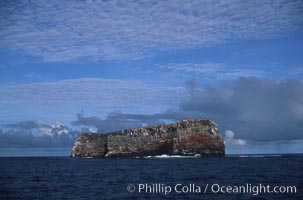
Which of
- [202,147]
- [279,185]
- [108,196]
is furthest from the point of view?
[202,147]

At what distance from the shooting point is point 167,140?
128500mm

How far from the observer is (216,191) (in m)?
35.8

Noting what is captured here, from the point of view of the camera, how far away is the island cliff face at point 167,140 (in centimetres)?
12356

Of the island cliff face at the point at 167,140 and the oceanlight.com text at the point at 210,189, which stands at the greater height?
the island cliff face at the point at 167,140

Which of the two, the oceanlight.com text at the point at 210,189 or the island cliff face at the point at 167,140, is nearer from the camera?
the oceanlight.com text at the point at 210,189

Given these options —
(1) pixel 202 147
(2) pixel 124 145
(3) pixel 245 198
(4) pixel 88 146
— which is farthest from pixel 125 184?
(4) pixel 88 146

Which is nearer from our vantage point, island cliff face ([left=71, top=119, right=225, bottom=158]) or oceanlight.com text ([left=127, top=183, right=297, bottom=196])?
oceanlight.com text ([left=127, top=183, right=297, bottom=196])

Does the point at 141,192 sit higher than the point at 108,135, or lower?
A: lower

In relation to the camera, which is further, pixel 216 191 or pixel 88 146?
pixel 88 146

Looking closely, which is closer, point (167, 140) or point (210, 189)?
point (210, 189)

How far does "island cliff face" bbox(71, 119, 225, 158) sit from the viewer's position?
123562 millimetres

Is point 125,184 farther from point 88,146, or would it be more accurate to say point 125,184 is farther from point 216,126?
point 88,146

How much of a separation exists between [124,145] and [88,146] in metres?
22.1

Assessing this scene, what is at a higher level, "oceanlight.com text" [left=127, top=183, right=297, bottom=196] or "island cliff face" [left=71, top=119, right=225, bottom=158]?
"island cliff face" [left=71, top=119, right=225, bottom=158]
